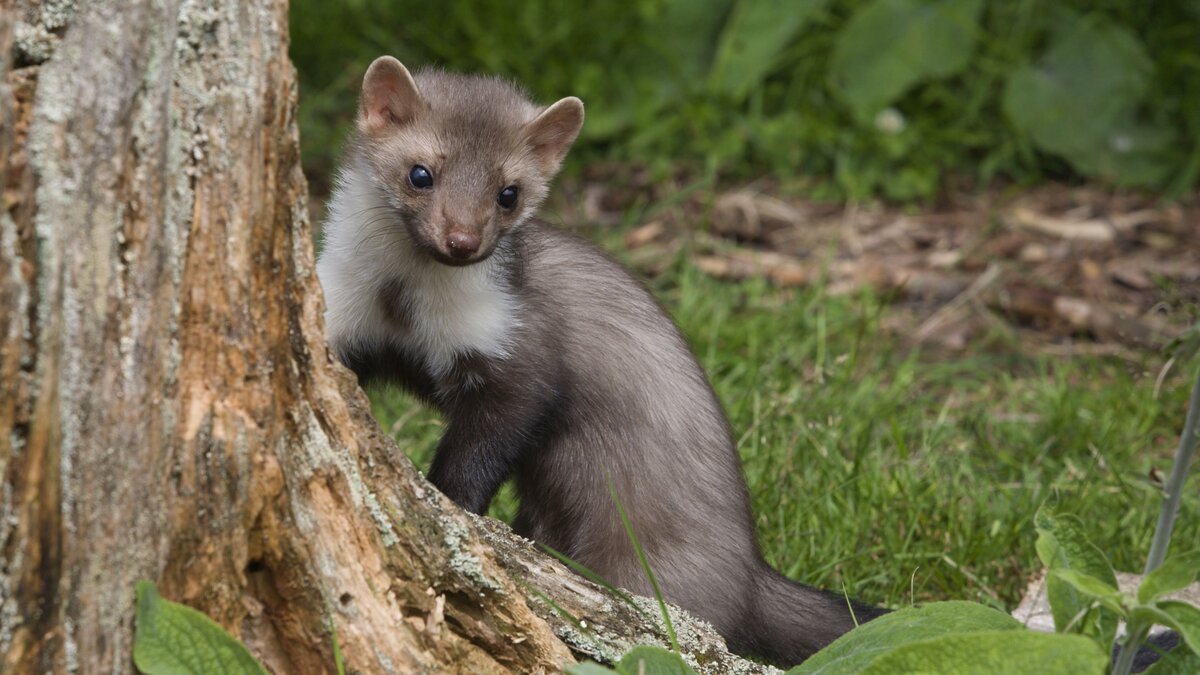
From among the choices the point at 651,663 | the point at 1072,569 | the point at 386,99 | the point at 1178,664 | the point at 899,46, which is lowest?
the point at 651,663

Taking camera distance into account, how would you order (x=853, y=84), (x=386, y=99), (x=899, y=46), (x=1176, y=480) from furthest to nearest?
(x=853, y=84) → (x=899, y=46) → (x=386, y=99) → (x=1176, y=480)

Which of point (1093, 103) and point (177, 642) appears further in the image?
point (1093, 103)

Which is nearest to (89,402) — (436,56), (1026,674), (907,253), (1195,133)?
(1026,674)

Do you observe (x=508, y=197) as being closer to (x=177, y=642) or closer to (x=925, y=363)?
(x=177, y=642)

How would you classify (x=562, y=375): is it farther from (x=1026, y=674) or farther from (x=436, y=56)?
(x=436, y=56)

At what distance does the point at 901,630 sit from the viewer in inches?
104

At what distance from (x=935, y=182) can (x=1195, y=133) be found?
146cm

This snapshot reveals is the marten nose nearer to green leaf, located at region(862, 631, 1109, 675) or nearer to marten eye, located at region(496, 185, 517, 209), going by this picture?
marten eye, located at region(496, 185, 517, 209)

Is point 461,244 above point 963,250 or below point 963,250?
above

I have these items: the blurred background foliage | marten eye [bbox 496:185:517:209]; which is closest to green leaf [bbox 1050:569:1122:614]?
marten eye [bbox 496:185:517:209]

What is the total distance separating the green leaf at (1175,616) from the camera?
225 cm

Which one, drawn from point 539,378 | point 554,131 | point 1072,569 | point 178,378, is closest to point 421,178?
point 554,131

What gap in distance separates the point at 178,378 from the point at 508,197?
171 centimetres

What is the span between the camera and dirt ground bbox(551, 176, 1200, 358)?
21.9 feet
